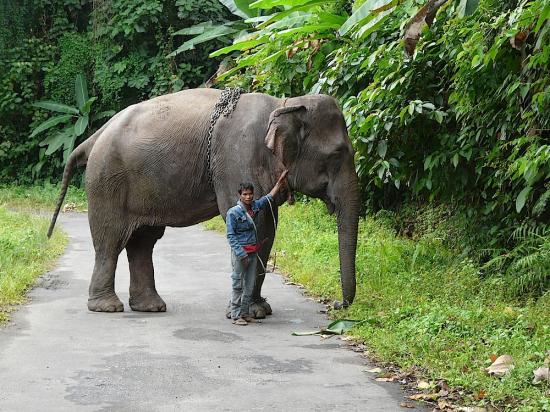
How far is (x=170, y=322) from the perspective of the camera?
807cm

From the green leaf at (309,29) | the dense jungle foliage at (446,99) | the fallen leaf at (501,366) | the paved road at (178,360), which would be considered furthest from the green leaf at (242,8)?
the fallen leaf at (501,366)

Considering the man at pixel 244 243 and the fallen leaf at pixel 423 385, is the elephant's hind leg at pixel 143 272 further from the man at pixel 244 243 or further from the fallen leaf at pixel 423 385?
the fallen leaf at pixel 423 385

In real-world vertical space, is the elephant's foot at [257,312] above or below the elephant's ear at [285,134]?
below

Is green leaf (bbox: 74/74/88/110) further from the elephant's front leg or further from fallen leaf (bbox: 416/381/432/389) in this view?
fallen leaf (bbox: 416/381/432/389)

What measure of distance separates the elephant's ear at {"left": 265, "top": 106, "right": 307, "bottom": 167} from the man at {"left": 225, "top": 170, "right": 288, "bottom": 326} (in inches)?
6.9

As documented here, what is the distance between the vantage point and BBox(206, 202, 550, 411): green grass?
5654 mm

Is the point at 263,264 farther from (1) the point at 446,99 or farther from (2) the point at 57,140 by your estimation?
(2) the point at 57,140

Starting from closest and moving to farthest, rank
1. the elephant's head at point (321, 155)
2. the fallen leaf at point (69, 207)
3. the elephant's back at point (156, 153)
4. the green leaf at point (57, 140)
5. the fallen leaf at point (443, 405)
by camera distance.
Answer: the fallen leaf at point (443, 405) < the elephant's head at point (321, 155) < the elephant's back at point (156, 153) < the fallen leaf at point (69, 207) < the green leaf at point (57, 140)

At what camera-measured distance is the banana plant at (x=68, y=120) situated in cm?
2320

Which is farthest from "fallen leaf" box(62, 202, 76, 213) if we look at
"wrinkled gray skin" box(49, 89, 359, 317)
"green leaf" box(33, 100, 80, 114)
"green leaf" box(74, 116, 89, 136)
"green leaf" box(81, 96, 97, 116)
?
"wrinkled gray skin" box(49, 89, 359, 317)

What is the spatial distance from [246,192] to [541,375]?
3307 mm

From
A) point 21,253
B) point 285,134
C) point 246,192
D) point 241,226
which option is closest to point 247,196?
point 246,192

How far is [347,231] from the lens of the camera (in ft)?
26.1

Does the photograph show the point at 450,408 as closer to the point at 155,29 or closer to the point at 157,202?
the point at 157,202
